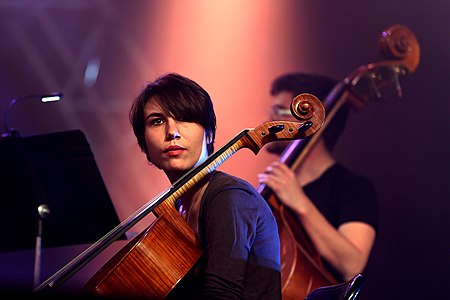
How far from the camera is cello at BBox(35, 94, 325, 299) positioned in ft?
5.42

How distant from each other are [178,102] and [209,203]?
37cm

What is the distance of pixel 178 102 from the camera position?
195 centimetres

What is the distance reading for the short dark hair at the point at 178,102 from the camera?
1941 mm

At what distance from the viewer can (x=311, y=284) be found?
9.31 feet

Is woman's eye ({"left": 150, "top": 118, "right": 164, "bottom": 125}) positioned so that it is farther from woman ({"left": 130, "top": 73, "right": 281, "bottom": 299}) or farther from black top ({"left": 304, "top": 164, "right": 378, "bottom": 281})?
black top ({"left": 304, "top": 164, "right": 378, "bottom": 281})

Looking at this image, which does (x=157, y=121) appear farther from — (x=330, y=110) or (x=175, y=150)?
(x=330, y=110)

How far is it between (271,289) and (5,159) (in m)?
1.35

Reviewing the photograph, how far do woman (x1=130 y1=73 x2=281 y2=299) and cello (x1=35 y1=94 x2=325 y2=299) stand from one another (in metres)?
0.05

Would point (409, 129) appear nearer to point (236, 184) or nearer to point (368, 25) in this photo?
point (368, 25)

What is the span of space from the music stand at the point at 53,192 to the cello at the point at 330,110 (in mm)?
826

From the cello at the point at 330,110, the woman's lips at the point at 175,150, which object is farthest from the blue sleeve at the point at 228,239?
the cello at the point at 330,110

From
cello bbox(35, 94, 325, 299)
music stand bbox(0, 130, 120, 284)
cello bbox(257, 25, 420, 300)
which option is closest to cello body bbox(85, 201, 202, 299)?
cello bbox(35, 94, 325, 299)

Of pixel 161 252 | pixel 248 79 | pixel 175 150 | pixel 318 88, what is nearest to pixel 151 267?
pixel 161 252

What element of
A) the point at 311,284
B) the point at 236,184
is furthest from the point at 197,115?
the point at 311,284
